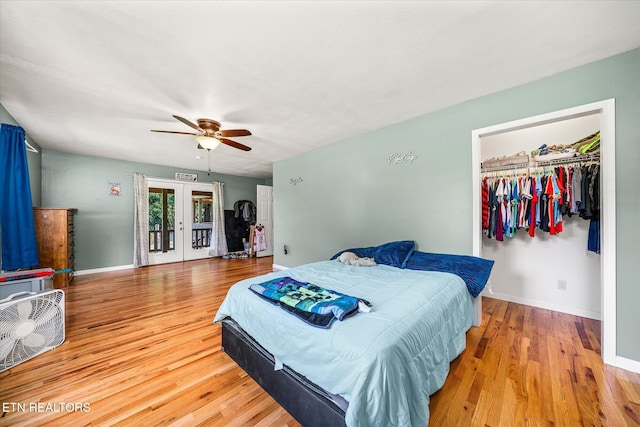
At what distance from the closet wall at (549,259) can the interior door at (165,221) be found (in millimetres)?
6637

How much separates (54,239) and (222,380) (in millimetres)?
4290

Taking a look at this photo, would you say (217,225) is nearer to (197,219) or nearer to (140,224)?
(197,219)

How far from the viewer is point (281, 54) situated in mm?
1803

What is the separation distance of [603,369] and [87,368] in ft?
13.4

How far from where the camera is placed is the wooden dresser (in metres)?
3.73

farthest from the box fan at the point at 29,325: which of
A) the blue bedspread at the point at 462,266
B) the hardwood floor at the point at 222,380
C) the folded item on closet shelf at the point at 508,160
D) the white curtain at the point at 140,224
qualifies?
the folded item on closet shelf at the point at 508,160

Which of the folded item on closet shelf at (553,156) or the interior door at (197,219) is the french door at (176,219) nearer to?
the interior door at (197,219)

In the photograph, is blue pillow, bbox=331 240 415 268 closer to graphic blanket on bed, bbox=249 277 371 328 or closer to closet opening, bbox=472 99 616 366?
closet opening, bbox=472 99 616 366

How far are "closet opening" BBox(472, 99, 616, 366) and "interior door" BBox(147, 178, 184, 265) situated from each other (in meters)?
6.39

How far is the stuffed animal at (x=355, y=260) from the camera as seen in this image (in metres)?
2.71

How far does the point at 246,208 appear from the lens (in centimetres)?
703

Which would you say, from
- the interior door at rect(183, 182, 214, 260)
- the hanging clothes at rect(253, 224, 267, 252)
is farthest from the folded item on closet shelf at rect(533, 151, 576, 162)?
the interior door at rect(183, 182, 214, 260)

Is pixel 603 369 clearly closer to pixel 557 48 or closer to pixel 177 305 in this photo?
pixel 557 48

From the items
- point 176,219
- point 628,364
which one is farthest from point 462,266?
point 176,219
